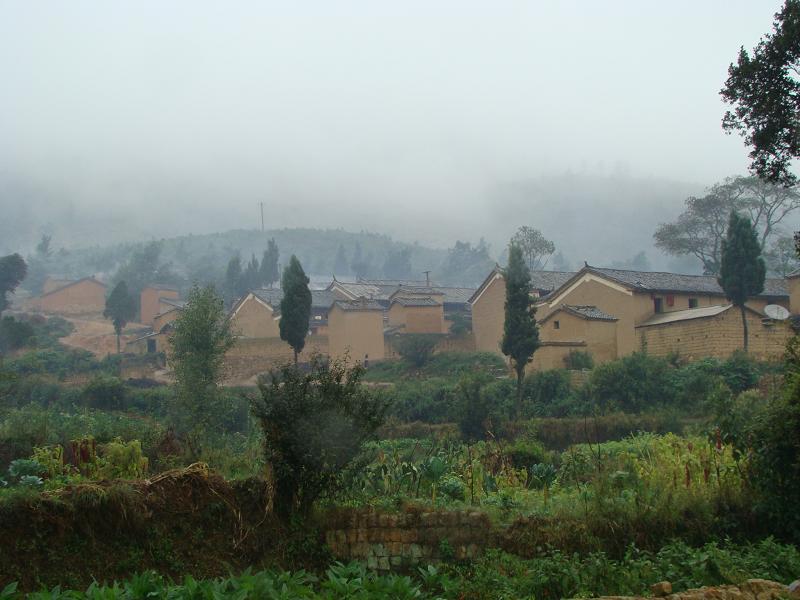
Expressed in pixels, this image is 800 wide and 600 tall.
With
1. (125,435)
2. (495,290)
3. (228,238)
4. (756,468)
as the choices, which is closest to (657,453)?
(756,468)

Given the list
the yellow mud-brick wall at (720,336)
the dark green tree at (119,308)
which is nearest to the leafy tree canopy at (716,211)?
the yellow mud-brick wall at (720,336)

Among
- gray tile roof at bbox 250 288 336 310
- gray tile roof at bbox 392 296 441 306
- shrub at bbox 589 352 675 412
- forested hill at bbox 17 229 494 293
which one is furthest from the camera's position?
forested hill at bbox 17 229 494 293

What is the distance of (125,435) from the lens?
15.0 metres

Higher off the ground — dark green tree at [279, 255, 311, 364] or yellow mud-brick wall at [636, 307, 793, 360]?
dark green tree at [279, 255, 311, 364]

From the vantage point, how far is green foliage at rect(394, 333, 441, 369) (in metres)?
44.3

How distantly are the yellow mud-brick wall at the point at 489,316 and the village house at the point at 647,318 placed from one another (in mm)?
3002

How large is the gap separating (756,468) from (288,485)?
5.88m

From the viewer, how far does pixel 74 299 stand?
73438 mm

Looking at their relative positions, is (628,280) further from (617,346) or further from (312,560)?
(312,560)

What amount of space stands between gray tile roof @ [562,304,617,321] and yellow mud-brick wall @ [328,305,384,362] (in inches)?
470

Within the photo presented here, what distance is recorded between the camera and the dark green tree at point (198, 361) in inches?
995

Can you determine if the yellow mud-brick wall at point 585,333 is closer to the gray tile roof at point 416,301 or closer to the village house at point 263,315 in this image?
the gray tile roof at point 416,301

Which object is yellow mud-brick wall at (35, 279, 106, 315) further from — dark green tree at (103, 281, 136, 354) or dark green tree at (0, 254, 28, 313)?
dark green tree at (103, 281, 136, 354)

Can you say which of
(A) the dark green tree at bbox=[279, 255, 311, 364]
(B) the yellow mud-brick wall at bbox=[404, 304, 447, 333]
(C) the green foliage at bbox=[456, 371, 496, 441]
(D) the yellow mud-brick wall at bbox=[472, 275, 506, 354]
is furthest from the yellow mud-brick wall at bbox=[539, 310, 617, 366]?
(B) the yellow mud-brick wall at bbox=[404, 304, 447, 333]
